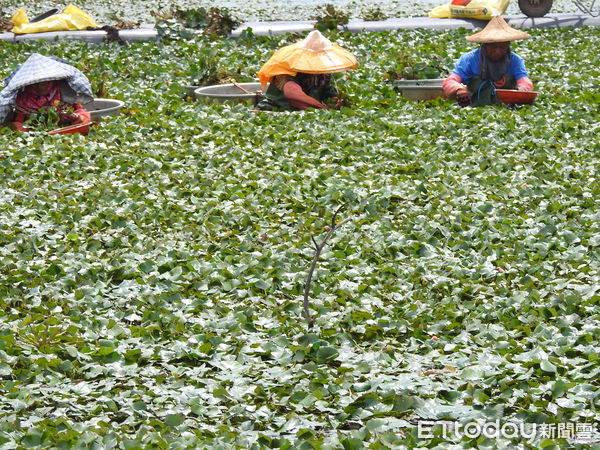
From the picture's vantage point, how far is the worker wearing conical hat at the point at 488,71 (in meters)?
9.10

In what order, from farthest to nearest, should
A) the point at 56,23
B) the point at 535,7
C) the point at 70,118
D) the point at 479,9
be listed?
the point at 535,7 < the point at 479,9 < the point at 56,23 < the point at 70,118

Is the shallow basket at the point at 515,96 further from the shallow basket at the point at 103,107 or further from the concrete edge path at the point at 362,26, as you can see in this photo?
the concrete edge path at the point at 362,26

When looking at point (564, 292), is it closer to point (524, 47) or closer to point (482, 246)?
point (482, 246)

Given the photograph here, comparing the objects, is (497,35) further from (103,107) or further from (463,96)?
(103,107)

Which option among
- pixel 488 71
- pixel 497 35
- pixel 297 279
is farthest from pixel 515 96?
pixel 297 279

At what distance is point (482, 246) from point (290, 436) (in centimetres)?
212

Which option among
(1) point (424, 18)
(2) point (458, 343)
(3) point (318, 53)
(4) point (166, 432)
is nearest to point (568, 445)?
(2) point (458, 343)

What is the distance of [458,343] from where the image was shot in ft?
14.1

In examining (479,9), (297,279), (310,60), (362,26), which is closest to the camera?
(297,279)

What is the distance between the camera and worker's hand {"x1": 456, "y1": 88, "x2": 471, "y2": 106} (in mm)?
9141

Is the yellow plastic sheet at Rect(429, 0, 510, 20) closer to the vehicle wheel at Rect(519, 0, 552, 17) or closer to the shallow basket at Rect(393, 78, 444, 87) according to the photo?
the vehicle wheel at Rect(519, 0, 552, 17)

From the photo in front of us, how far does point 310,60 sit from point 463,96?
1360 mm

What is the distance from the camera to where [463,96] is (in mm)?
9148

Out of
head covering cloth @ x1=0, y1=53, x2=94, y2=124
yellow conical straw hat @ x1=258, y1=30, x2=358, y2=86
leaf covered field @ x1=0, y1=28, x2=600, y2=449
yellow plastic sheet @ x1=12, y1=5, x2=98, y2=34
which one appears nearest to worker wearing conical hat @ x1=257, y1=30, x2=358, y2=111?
yellow conical straw hat @ x1=258, y1=30, x2=358, y2=86
